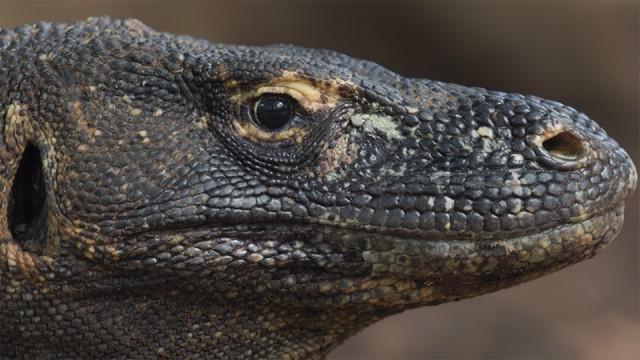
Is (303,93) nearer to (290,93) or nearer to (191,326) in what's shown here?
(290,93)

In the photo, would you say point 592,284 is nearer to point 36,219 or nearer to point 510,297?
point 510,297

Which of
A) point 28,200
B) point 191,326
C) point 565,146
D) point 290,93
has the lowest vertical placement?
point 191,326

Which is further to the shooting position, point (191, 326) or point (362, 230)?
point (191, 326)

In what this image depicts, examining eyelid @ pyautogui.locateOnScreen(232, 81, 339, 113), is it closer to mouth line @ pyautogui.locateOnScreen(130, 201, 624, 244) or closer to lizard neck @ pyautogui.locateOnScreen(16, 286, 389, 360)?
mouth line @ pyautogui.locateOnScreen(130, 201, 624, 244)

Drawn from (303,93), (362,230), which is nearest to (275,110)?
(303,93)

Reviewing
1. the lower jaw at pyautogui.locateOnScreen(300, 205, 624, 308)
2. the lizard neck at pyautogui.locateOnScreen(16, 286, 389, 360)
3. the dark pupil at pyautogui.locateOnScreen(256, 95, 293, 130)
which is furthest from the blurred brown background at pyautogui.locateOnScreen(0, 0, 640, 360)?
the dark pupil at pyautogui.locateOnScreen(256, 95, 293, 130)

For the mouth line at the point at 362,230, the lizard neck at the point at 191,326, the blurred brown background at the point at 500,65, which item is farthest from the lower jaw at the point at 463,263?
the blurred brown background at the point at 500,65
